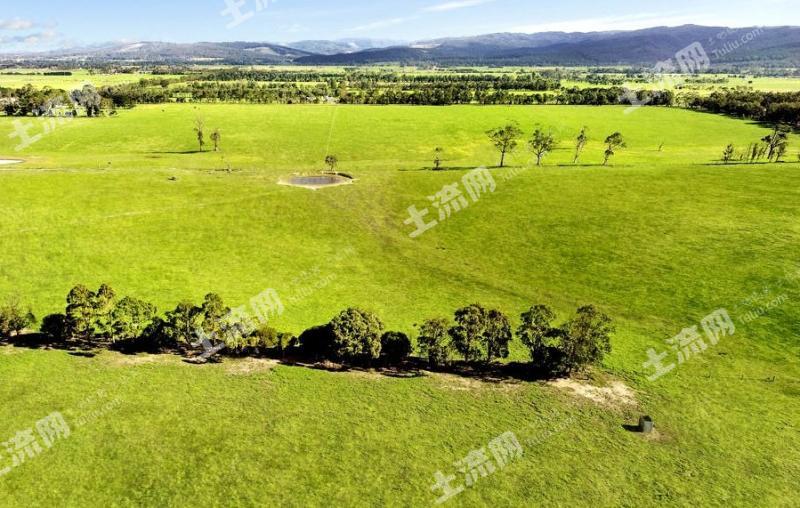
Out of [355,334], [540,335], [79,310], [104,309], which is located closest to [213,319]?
[104,309]

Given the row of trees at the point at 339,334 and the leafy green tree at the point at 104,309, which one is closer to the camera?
the row of trees at the point at 339,334

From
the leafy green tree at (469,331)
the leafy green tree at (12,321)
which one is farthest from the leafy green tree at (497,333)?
the leafy green tree at (12,321)

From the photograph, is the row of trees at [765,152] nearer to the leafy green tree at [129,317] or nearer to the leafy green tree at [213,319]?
the leafy green tree at [213,319]

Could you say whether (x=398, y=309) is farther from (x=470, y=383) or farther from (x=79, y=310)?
(x=79, y=310)

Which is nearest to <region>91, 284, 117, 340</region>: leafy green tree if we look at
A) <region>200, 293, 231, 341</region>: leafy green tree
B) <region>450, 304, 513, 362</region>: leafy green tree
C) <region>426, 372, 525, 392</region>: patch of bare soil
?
<region>200, 293, 231, 341</region>: leafy green tree

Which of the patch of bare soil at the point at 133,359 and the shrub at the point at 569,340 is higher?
the shrub at the point at 569,340

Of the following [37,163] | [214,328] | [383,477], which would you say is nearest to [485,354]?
[383,477]
